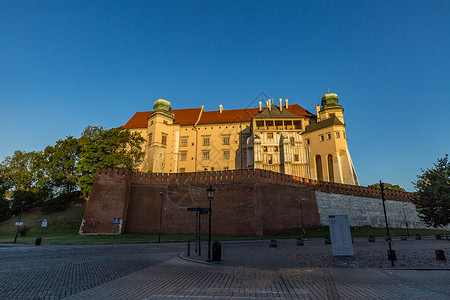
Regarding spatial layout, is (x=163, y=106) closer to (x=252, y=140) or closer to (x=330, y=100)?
(x=252, y=140)

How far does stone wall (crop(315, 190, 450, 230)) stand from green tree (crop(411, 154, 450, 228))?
10.9 m

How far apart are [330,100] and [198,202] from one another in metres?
41.1

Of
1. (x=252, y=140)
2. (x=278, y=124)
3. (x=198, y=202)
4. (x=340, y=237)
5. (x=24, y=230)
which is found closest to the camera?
(x=340, y=237)

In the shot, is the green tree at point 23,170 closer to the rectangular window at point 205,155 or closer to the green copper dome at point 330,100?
the rectangular window at point 205,155

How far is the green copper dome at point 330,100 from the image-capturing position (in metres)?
57.7

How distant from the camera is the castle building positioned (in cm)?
5081

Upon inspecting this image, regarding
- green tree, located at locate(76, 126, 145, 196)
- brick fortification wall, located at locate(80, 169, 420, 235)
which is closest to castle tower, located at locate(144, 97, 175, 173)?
green tree, located at locate(76, 126, 145, 196)

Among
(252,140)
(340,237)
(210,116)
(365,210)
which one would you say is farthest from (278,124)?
(340,237)

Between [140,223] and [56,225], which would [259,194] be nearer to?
[140,223]

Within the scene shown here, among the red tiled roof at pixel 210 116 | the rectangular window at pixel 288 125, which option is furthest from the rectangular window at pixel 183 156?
the rectangular window at pixel 288 125

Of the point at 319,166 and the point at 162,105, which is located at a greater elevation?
the point at 162,105

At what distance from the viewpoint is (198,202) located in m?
34.0

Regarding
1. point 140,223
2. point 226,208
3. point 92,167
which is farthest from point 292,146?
point 92,167

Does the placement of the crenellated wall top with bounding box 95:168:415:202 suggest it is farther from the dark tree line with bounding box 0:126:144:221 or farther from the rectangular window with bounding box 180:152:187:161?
the rectangular window with bounding box 180:152:187:161
